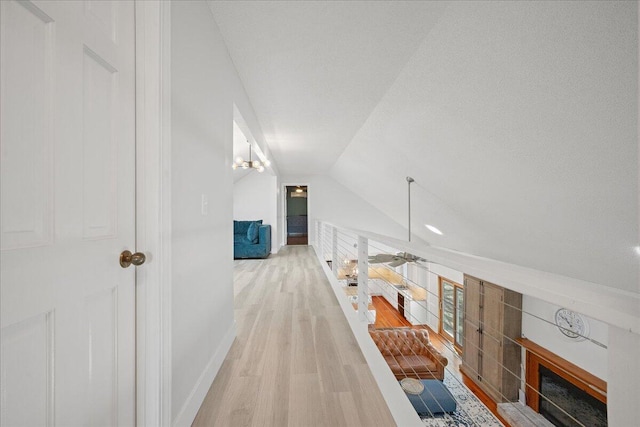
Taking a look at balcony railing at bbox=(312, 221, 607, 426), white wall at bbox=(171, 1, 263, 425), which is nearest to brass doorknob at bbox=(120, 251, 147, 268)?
white wall at bbox=(171, 1, 263, 425)

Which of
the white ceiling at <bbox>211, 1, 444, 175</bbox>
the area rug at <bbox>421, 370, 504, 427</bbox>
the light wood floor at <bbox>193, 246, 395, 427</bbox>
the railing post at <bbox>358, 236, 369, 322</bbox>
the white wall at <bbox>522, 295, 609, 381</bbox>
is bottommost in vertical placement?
the area rug at <bbox>421, 370, 504, 427</bbox>

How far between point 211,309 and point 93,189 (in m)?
1.10

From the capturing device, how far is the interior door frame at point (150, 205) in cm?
104

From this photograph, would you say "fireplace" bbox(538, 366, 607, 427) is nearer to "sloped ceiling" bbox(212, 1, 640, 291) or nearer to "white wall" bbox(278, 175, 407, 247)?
"sloped ceiling" bbox(212, 1, 640, 291)

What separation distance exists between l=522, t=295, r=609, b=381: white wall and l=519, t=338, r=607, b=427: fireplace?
0.09 metres

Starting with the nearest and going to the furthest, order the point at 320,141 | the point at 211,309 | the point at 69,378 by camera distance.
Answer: the point at 69,378, the point at 211,309, the point at 320,141

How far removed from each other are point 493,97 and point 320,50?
52.9 inches

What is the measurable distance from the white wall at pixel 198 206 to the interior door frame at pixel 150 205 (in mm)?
119

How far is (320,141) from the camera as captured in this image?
196 inches

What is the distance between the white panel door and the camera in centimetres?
60

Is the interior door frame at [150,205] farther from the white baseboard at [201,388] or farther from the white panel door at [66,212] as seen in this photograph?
the white baseboard at [201,388]

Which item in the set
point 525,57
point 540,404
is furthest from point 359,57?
point 540,404

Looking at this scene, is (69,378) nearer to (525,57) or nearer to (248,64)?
(248,64)

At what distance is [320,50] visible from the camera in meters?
2.20
